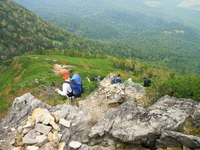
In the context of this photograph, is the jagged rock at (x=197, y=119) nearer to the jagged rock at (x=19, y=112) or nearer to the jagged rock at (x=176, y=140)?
the jagged rock at (x=176, y=140)

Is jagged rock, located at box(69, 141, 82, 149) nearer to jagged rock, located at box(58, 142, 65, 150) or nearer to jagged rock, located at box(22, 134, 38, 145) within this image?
jagged rock, located at box(58, 142, 65, 150)

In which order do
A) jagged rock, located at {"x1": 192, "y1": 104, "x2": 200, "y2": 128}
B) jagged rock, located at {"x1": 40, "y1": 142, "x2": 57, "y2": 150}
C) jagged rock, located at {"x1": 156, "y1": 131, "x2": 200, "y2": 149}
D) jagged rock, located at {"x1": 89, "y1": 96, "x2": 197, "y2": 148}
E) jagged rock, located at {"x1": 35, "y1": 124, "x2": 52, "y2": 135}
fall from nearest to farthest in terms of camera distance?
1. jagged rock, located at {"x1": 156, "y1": 131, "x2": 200, "y2": 149}
2. jagged rock, located at {"x1": 40, "y1": 142, "x2": 57, "y2": 150}
3. jagged rock, located at {"x1": 89, "y1": 96, "x2": 197, "y2": 148}
4. jagged rock, located at {"x1": 192, "y1": 104, "x2": 200, "y2": 128}
5. jagged rock, located at {"x1": 35, "y1": 124, "x2": 52, "y2": 135}

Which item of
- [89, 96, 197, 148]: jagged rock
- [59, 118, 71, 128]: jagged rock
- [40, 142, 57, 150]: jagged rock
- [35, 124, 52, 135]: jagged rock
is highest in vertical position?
[89, 96, 197, 148]: jagged rock

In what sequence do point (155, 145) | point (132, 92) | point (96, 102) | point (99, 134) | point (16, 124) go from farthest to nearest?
point (132, 92) → point (96, 102) → point (16, 124) → point (99, 134) → point (155, 145)

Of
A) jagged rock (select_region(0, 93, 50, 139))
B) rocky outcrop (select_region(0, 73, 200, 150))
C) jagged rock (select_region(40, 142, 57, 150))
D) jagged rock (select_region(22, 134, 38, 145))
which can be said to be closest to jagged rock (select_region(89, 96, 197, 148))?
rocky outcrop (select_region(0, 73, 200, 150))

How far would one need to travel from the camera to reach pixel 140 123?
8.91 m

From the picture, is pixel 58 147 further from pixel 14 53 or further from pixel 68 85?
pixel 14 53

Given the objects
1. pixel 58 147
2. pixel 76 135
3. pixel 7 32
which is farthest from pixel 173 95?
pixel 7 32

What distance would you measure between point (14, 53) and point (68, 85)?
192 meters

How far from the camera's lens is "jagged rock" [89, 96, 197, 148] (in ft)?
27.4

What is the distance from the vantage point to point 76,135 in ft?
31.6

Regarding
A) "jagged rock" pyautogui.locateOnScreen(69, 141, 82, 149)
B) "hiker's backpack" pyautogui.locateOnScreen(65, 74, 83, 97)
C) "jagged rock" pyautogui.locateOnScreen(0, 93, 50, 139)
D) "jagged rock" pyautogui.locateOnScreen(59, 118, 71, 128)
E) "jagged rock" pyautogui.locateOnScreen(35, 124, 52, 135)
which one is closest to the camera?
"jagged rock" pyautogui.locateOnScreen(69, 141, 82, 149)

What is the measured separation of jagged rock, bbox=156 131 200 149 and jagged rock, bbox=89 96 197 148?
43cm

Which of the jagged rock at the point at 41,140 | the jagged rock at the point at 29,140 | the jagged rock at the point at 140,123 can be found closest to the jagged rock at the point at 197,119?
the jagged rock at the point at 140,123
